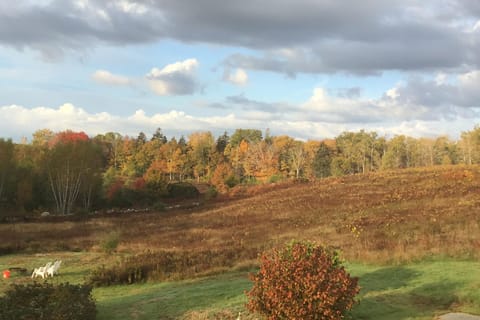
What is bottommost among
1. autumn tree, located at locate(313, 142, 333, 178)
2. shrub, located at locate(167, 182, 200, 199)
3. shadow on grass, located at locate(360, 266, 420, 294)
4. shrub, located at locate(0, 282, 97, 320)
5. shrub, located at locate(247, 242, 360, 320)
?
shrub, located at locate(167, 182, 200, 199)

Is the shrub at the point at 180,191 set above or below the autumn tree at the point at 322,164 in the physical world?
below

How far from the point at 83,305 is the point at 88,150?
58931mm

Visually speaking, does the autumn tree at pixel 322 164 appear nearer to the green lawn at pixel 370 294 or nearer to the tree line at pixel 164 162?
the tree line at pixel 164 162

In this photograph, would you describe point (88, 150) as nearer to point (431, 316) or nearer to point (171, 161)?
point (171, 161)

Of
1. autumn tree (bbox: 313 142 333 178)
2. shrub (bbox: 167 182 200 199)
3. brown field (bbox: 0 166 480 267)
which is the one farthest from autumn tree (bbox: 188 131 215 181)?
brown field (bbox: 0 166 480 267)

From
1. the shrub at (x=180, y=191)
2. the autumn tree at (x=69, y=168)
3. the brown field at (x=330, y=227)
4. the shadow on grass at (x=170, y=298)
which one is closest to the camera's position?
the shadow on grass at (x=170, y=298)

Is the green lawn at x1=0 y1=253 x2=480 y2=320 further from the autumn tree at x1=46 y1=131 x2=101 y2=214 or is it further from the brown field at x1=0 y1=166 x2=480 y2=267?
the autumn tree at x1=46 y1=131 x2=101 y2=214

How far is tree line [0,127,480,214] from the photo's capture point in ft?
209

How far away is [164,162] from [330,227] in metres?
82.8

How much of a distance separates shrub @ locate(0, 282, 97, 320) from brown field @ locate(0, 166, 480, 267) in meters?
7.89

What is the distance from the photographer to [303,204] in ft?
136

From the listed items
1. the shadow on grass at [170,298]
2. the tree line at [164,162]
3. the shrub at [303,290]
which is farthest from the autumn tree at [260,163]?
the shrub at [303,290]

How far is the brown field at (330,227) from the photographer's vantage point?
17812 mm

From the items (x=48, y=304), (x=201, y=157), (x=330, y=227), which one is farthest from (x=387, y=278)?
(x=201, y=157)
